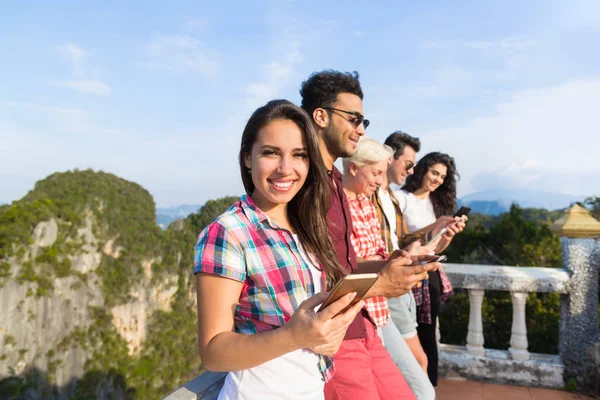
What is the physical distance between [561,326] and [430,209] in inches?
63.1

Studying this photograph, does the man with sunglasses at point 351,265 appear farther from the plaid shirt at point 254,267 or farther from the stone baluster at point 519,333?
the stone baluster at point 519,333

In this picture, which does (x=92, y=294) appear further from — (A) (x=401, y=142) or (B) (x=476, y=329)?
(A) (x=401, y=142)

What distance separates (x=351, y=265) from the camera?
198 centimetres

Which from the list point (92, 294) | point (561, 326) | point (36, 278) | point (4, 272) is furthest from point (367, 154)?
point (92, 294)

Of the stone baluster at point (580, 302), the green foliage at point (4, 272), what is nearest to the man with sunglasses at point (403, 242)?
the stone baluster at point (580, 302)

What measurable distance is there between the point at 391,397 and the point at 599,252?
297cm

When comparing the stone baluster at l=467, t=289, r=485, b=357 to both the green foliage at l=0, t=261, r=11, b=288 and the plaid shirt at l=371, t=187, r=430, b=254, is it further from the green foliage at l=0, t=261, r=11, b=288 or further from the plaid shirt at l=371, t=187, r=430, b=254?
the green foliage at l=0, t=261, r=11, b=288

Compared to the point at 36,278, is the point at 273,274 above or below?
above

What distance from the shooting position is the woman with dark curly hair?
3435mm

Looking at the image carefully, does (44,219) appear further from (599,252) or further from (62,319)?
(599,252)

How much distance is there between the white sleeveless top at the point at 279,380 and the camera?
51.8 inches

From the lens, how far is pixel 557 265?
775 cm

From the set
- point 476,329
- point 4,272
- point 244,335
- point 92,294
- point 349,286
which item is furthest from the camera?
point 92,294

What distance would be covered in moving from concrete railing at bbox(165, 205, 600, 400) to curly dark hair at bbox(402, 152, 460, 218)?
68cm
